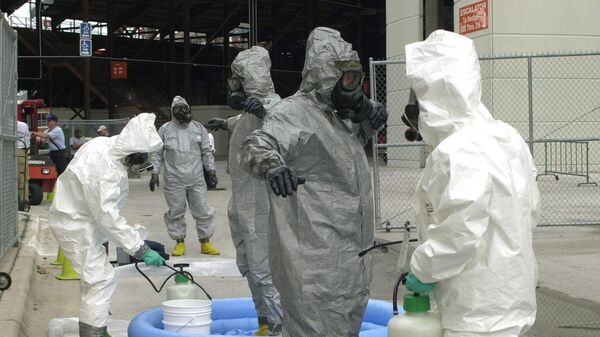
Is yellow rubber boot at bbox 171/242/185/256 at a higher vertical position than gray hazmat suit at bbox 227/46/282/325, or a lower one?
lower

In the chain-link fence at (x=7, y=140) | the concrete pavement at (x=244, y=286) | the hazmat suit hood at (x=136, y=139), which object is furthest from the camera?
the chain-link fence at (x=7, y=140)

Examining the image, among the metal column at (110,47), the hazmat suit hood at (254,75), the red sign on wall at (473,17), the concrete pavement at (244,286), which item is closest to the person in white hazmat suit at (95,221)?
the concrete pavement at (244,286)

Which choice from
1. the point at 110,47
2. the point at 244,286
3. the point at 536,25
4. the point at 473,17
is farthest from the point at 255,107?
the point at 110,47

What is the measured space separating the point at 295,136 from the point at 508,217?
43.9 inches

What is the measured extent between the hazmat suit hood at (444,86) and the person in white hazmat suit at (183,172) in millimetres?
6864

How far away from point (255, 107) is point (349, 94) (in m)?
2.05

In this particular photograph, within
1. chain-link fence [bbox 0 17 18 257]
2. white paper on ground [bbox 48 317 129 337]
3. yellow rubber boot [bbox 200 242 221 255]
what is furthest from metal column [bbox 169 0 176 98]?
white paper on ground [bbox 48 317 129 337]

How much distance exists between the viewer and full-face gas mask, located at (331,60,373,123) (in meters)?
4.05

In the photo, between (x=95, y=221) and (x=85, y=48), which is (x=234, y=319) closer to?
(x=95, y=221)

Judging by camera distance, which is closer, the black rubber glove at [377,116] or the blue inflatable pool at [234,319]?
the black rubber glove at [377,116]

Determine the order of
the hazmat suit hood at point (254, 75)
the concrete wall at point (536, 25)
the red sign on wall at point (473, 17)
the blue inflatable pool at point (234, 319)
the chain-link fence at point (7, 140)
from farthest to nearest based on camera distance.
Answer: the red sign on wall at point (473, 17)
the concrete wall at point (536, 25)
the chain-link fence at point (7, 140)
the hazmat suit hood at point (254, 75)
the blue inflatable pool at point (234, 319)

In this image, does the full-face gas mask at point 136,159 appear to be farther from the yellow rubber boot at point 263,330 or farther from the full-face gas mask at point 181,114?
the full-face gas mask at point 181,114

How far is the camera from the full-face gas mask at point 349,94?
4055 mm

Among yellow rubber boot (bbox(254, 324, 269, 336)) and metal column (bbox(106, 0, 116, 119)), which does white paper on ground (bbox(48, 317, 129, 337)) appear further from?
metal column (bbox(106, 0, 116, 119))
